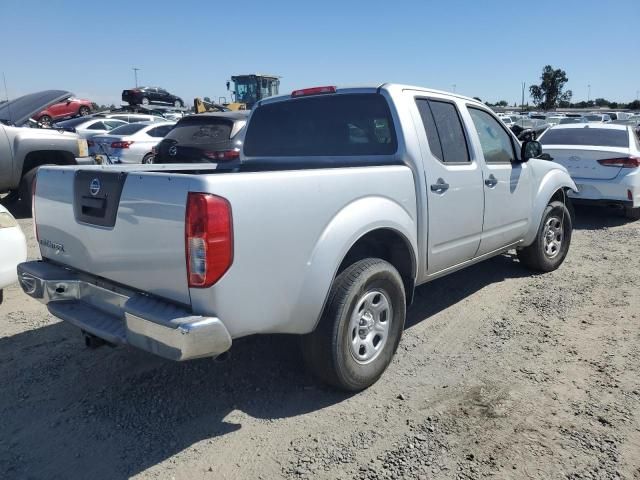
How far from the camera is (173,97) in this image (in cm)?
4138

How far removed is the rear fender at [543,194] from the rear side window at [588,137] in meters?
3.91

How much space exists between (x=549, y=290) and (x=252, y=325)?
3.85 meters

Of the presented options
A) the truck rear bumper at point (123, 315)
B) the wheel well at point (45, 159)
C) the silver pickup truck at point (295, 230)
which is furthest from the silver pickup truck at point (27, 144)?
the truck rear bumper at point (123, 315)

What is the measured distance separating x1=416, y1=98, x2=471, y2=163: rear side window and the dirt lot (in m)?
1.45

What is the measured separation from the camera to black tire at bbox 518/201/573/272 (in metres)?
5.70

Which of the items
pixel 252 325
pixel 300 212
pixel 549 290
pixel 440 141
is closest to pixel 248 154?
pixel 440 141

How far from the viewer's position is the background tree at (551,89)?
75000mm

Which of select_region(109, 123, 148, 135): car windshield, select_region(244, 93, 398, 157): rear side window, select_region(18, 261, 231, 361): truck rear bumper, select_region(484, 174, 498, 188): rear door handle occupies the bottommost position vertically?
select_region(18, 261, 231, 361): truck rear bumper

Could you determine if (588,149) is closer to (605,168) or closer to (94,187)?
(605,168)

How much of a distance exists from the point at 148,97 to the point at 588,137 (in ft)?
116

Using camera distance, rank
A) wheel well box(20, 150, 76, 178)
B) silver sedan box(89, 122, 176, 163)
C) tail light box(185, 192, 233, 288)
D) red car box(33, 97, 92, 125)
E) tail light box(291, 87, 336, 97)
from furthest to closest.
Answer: red car box(33, 97, 92, 125), silver sedan box(89, 122, 176, 163), wheel well box(20, 150, 76, 178), tail light box(291, 87, 336, 97), tail light box(185, 192, 233, 288)

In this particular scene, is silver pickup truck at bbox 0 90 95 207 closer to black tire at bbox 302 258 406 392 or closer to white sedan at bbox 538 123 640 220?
black tire at bbox 302 258 406 392

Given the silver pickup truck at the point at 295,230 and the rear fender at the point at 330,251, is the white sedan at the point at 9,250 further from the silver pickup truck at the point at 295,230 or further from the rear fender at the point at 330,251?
the rear fender at the point at 330,251

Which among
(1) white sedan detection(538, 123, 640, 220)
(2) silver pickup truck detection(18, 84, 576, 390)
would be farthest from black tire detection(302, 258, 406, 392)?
(1) white sedan detection(538, 123, 640, 220)
